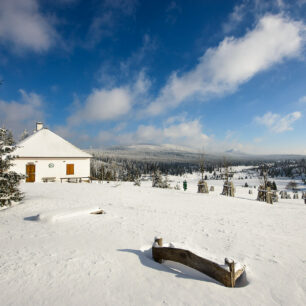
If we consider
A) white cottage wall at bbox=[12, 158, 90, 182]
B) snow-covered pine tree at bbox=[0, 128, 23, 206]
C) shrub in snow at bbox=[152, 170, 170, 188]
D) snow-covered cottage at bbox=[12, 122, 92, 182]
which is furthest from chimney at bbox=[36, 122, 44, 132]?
shrub in snow at bbox=[152, 170, 170, 188]

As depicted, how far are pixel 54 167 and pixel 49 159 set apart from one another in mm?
1099

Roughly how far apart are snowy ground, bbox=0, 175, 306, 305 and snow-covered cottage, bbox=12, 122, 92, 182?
1508cm

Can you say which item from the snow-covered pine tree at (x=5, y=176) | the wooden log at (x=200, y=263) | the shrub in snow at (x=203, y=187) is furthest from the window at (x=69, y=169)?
the wooden log at (x=200, y=263)

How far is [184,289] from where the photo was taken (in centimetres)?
352

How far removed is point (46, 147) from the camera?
74.2 feet

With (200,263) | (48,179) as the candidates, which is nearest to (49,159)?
(48,179)

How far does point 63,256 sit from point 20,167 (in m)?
20.6

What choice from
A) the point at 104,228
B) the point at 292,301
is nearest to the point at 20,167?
the point at 104,228

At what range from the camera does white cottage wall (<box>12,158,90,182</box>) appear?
2089 cm

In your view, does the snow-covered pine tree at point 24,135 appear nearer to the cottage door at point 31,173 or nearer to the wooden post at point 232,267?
the cottage door at point 31,173

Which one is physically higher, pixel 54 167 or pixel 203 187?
pixel 54 167

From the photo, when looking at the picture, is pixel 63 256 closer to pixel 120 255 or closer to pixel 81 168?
pixel 120 255

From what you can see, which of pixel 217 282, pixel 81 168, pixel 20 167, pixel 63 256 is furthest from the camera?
pixel 81 168

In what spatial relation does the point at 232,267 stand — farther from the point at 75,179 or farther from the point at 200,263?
the point at 75,179
